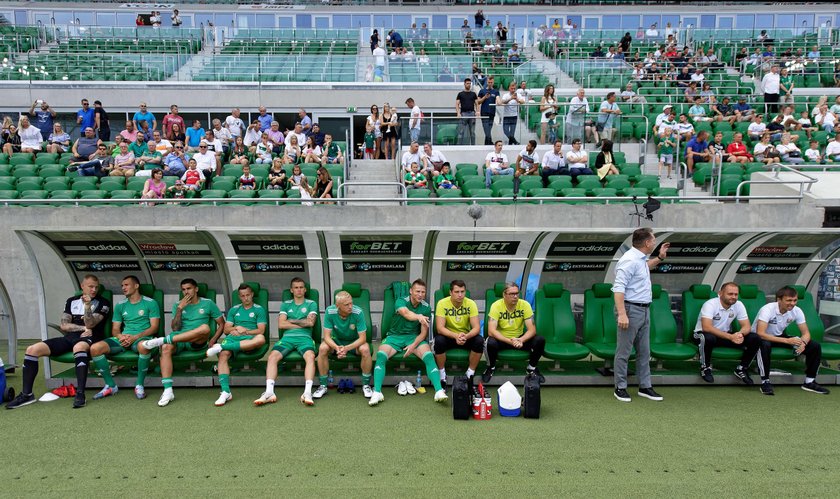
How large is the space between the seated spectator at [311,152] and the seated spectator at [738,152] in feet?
28.7

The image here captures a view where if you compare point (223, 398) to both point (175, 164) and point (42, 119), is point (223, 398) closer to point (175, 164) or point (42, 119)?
point (175, 164)

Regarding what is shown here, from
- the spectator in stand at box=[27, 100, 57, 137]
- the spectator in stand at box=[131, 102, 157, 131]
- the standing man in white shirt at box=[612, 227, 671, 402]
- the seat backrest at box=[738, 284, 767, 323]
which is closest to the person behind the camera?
the standing man in white shirt at box=[612, 227, 671, 402]

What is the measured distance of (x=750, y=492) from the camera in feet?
16.3

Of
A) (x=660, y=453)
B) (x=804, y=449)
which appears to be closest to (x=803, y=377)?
(x=804, y=449)

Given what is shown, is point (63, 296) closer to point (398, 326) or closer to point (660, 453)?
point (398, 326)

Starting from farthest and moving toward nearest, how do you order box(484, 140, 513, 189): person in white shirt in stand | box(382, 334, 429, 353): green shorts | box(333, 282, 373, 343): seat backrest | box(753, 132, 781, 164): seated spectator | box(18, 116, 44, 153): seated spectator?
1. box(18, 116, 44, 153): seated spectator
2. box(753, 132, 781, 164): seated spectator
3. box(484, 140, 513, 189): person in white shirt in stand
4. box(333, 282, 373, 343): seat backrest
5. box(382, 334, 429, 353): green shorts

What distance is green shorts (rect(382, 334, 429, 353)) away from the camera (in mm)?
7544

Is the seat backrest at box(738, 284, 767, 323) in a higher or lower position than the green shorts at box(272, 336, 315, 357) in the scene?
higher

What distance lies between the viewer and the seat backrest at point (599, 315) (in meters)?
7.98

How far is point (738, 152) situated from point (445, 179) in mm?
6376

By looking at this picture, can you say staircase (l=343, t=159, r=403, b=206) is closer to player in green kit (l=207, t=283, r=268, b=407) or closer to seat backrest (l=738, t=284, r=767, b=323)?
player in green kit (l=207, t=283, r=268, b=407)

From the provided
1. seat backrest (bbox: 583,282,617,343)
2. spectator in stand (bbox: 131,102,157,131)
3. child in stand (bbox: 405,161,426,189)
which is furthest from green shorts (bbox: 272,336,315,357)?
spectator in stand (bbox: 131,102,157,131)

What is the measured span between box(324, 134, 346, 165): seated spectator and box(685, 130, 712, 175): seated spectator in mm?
7287

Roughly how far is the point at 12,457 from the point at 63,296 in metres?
2.93
